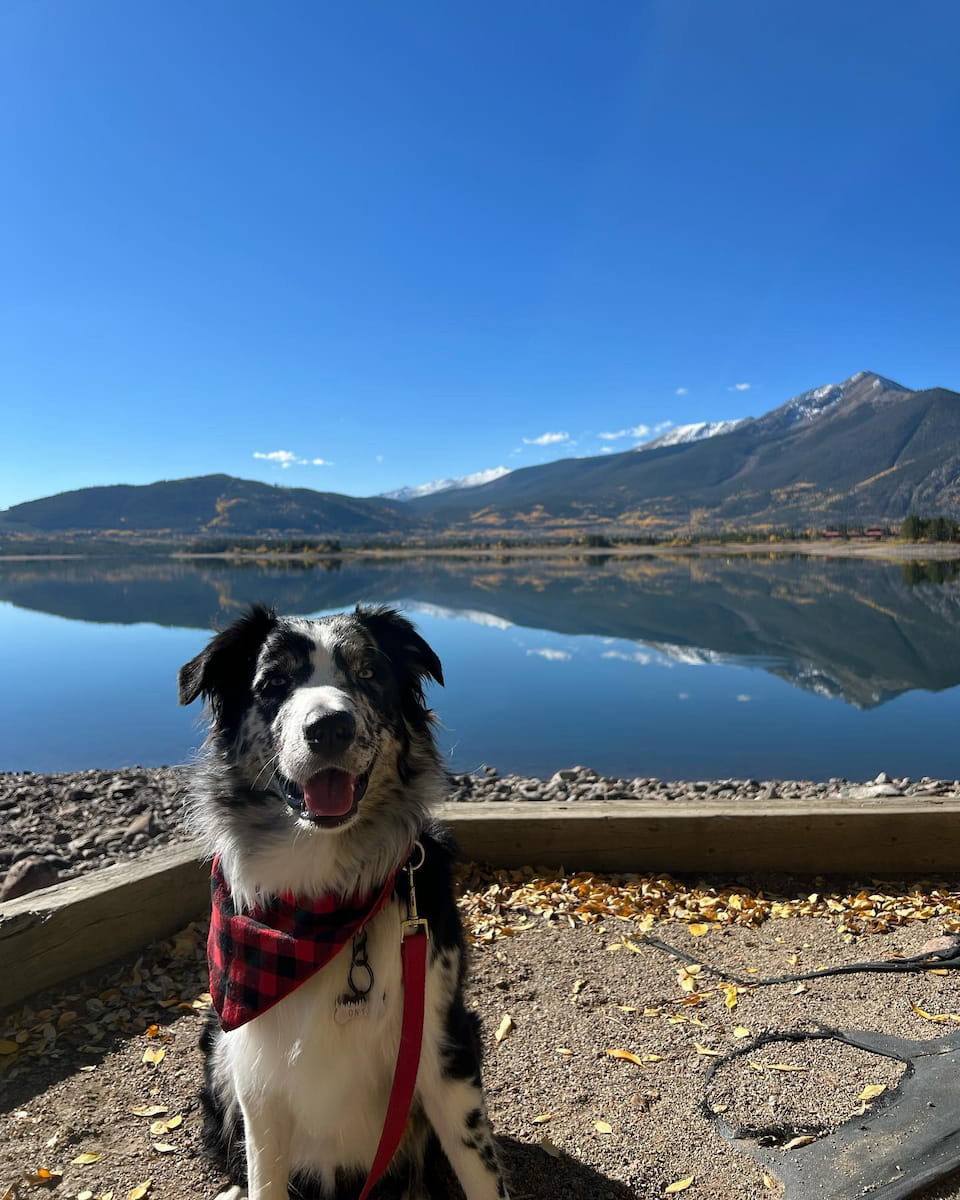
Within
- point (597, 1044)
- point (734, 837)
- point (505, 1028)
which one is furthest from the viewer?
point (734, 837)

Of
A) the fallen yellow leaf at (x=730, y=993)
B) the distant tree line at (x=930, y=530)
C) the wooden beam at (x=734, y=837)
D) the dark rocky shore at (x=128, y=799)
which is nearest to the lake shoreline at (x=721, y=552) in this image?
the distant tree line at (x=930, y=530)

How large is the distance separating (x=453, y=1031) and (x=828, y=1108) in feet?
5.49

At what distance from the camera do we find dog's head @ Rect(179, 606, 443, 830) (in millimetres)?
2307

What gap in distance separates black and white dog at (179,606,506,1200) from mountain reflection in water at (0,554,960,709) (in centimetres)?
38

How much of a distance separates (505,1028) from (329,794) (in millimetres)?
2079

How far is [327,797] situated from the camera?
7.66ft

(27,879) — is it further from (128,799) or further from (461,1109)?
(461,1109)

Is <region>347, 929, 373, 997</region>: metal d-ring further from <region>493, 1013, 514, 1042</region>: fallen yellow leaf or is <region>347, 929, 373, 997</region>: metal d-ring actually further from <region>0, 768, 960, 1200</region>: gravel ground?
<region>493, 1013, 514, 1042</region>: fallen yellow leaf

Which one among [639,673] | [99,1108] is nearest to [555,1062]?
[99,1108]

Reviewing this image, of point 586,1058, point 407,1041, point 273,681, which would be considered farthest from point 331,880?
point 586,1058

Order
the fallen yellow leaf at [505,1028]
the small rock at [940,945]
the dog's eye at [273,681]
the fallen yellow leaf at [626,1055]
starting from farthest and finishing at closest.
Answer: the small rock at [940,945] → the fallen yellow leaf at [505,1028] → the fallen yellow leaf at [626,1055] → the dog's eye at [273,681]

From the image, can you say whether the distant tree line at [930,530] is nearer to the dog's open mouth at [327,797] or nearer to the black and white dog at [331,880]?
the black and white dog at [331,880]

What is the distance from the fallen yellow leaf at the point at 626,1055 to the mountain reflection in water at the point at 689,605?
2.58 metres

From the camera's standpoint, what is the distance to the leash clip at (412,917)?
237 centimetres
